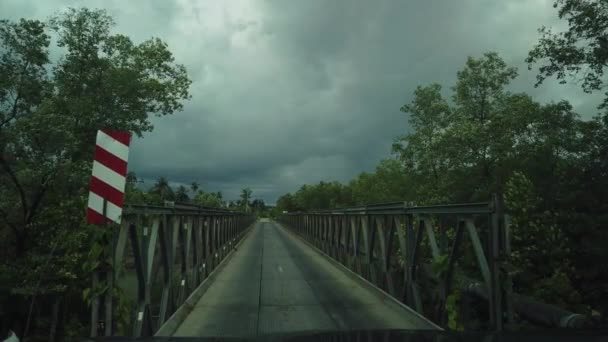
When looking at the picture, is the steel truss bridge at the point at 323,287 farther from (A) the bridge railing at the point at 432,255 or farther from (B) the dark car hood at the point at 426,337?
(B) the dark car hood at the point at 426,337

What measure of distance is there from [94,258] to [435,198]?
24.4m

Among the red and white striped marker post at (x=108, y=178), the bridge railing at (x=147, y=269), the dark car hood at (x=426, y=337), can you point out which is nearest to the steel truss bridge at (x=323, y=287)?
the bridge railing at (x=147, y=269)

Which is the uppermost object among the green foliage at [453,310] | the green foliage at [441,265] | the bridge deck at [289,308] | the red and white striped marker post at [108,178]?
the red and white striped marker post at [108,178]

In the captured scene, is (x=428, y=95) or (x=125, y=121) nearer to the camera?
(x=125, y=121)

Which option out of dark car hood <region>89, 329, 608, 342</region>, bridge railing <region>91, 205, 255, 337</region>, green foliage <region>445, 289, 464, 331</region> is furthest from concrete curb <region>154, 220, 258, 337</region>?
green foliage <region>445, 289, 464, 331</region>

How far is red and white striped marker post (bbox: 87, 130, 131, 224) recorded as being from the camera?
199 inches

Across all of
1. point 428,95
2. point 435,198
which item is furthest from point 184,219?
point 428,95

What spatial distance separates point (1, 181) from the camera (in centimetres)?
1703

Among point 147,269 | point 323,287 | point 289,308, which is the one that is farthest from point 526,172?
point 147,269

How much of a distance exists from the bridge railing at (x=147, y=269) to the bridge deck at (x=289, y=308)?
0.60 m

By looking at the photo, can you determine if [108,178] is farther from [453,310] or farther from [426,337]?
[453,310]

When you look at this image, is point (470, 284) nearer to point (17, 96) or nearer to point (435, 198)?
point (17, 96)

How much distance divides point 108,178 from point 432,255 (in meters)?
5.81

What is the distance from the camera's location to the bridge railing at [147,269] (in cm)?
530
